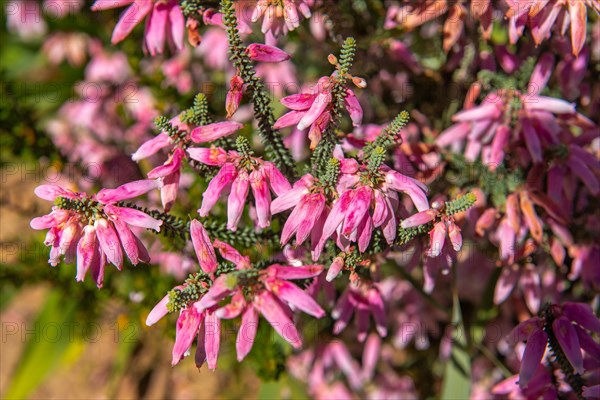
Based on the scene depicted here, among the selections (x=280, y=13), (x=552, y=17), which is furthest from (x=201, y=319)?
(x=552, y=17)

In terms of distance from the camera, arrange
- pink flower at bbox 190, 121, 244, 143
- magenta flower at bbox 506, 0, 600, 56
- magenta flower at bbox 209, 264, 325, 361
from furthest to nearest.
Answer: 1. magenta flower at bbox 506, 0, 600, 56
2. pink flower at bbox 190, 121, 244, 143
3. magenta flower at bbox 209, 264, 325, 361

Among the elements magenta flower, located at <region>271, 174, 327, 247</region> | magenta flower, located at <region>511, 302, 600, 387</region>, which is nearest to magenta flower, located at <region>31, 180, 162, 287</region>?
magenta flower, located at <region>271, 174, 327, 247</region>

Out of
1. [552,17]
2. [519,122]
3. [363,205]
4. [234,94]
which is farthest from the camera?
[519,122]

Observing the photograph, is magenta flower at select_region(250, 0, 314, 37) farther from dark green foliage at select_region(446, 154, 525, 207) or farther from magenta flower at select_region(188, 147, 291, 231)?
dark green foliage at select_region(446, 154, 525, 207)

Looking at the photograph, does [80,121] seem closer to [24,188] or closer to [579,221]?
[24,188]

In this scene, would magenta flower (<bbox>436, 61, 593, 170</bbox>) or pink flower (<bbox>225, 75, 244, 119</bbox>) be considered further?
magenta flower (<bbox>436, 61, 593, 170</bbox>)

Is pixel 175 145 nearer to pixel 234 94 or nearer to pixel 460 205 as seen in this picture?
pixel 234 94
